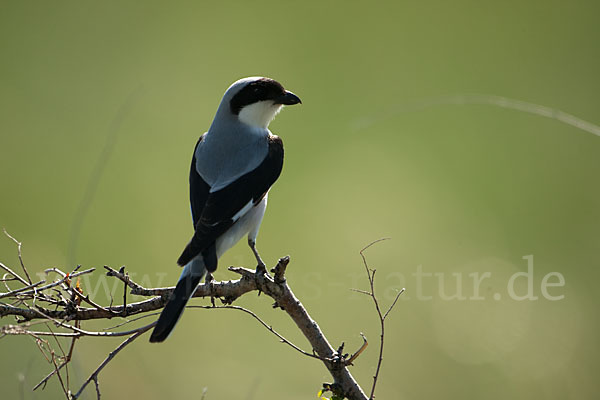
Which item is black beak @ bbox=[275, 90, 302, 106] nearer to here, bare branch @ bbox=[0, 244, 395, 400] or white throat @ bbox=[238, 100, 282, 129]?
white throat @ bbox=[238, 100, 282, 129]

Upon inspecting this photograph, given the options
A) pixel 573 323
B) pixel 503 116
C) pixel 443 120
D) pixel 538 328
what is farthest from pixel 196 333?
pixel 503 116

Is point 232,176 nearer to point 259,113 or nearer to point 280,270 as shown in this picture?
point 259,113

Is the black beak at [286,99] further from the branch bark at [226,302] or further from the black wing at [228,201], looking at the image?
the branch bark at [226,302]

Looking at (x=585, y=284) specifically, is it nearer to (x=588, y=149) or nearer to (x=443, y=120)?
(x=588, y=149)

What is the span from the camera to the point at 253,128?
2.87 metres

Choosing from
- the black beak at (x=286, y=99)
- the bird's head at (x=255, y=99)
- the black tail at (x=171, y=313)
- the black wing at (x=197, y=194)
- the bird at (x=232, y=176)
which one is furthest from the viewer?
the black beak at (x=286, y=99)

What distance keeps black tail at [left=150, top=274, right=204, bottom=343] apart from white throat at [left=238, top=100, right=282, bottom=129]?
96cm

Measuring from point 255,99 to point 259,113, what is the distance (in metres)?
0.07

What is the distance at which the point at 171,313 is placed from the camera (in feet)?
6.80

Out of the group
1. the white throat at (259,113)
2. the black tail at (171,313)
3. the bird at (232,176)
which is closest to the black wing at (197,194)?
the bird at (232,176)

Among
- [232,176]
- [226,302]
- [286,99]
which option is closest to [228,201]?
[232,176]

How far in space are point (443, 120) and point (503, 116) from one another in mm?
646

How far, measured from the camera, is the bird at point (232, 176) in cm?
233

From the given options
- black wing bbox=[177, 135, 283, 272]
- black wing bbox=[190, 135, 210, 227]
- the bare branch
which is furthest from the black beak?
the bare branch
